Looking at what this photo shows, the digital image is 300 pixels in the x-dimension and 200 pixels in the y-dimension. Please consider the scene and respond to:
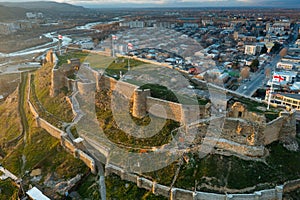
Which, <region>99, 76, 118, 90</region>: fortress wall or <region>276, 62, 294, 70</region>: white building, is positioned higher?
<region>99, 76, 118, 90</region>: fortress wall

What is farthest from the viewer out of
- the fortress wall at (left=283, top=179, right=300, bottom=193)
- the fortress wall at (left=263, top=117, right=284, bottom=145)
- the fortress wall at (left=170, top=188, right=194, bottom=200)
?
the fortress wall at (left=263, top=117, right=284, bottom=145)

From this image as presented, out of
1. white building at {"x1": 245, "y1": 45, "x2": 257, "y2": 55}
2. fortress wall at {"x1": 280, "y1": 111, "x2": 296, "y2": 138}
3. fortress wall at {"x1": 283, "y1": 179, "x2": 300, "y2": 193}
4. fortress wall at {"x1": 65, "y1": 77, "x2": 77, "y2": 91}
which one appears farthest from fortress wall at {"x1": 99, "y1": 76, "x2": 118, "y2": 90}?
white building at {"x1": 245, "y1": 45, "x2": 257, "y2": 55}

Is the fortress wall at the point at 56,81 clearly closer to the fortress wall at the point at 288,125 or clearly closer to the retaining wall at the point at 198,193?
the retaining wall at the point at 198,193

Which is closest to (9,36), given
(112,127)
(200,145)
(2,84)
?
(2,84)

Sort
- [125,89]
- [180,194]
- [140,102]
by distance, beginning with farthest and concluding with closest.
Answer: [125,89] < [140,102] < [180,194]

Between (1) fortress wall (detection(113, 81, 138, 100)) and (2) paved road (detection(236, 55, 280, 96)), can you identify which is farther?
(2) paved road (detection(236, 55, 280, 96))

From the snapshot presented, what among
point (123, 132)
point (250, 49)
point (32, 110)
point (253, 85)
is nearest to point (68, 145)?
point (123, 132)

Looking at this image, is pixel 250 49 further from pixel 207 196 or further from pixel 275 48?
pixel 207 196

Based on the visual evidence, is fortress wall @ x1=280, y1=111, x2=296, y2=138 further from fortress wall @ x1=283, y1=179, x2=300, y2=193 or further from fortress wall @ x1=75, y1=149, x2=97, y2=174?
fortress wall @ x1=75, y1=149, x2=97, y2=174
